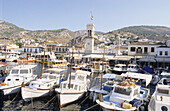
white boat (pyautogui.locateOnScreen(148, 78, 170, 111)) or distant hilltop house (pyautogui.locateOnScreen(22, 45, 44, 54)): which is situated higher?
distant hilltop house (pyautogui.locateOnScreen(22, 45, 44, 54))

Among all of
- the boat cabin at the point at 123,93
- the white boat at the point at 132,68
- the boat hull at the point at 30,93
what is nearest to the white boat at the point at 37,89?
the boat hull at the point at 30,93

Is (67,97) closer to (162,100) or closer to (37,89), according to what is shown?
(37,89)

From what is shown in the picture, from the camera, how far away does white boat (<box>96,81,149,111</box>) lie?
36.9 feet

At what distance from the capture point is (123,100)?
12086 mm

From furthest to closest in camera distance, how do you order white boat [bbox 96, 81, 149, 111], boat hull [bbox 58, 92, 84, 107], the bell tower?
1. the bell tower
2. boat hull [bbox 58, 92, 84, 107]
3. white boat [bbox 96, 81, 149, 111]

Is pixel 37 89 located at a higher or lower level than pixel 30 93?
higher

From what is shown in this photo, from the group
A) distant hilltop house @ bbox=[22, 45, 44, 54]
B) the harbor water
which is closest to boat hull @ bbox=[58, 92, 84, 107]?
the harbor water

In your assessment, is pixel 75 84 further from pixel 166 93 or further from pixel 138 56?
pixel 138 56

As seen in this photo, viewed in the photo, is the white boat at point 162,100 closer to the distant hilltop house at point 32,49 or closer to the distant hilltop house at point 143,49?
the distant hilltop house at point 143,49

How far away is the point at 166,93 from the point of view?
39.2 feet

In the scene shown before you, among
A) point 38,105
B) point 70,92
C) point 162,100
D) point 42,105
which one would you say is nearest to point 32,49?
point 38,105

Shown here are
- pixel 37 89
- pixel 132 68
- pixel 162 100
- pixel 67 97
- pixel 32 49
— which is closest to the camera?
pixel 162 100

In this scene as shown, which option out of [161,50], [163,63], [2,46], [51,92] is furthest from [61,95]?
[2,46]

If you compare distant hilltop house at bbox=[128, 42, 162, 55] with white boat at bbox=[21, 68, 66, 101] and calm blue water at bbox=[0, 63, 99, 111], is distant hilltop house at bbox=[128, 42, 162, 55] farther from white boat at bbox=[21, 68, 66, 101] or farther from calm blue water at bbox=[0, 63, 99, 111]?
white boat at bbox=[21, 68, 66, 101]
